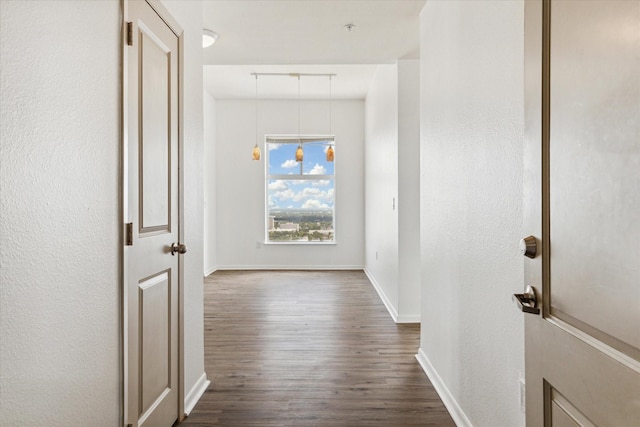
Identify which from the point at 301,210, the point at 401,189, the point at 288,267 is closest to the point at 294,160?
the point at 301,210

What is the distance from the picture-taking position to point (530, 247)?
1.08 metres

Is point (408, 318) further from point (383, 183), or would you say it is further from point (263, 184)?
point (263, 184)

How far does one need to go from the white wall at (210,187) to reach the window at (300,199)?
0.96 m

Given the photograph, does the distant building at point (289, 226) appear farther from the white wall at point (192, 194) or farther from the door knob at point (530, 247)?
the door knob at point (530, 247)

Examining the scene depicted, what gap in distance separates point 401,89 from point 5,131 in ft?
12.1

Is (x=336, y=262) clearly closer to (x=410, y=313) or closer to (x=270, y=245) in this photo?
(x=270, y=245)

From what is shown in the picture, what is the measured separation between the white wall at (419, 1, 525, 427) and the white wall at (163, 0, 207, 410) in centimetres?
149

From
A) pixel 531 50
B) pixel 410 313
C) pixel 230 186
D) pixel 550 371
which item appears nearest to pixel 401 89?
pixel 410 313

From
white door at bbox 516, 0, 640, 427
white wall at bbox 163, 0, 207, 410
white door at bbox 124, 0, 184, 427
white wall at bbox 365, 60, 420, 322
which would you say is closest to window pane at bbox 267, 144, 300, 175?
white wall at bbox 365, 60, 420, 322

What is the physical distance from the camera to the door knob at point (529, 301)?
107 centimetres

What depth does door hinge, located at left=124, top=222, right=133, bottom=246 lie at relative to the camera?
5.42 feet

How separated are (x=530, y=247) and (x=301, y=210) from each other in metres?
6.56

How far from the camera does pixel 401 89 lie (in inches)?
165

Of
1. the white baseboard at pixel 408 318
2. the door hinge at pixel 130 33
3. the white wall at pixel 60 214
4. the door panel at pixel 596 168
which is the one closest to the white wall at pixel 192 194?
the door hinge at pixel 130 33
